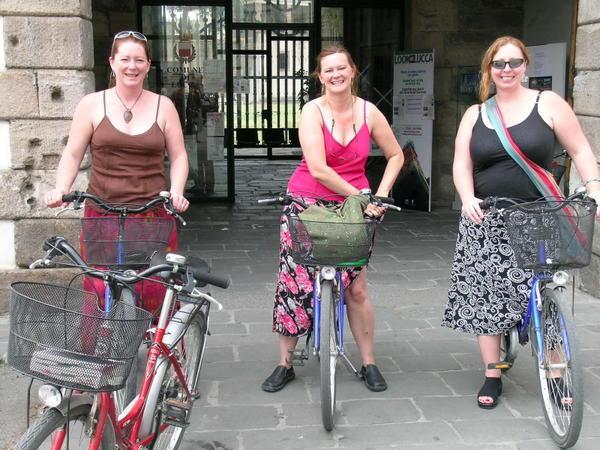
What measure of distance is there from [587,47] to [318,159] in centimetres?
312

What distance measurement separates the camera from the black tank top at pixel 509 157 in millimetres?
3479

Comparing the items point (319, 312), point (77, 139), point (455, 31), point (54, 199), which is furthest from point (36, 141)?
point (455, 31)

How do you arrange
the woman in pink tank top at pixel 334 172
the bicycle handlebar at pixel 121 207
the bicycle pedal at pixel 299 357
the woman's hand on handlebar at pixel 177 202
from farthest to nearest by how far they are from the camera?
the bicycle pedal at pixel 299 357
the woman in pink tank top at pixel 334 172
the woman's hand on handlebar at pixel 177 202
the bicycle handlebar at pixel 121 207

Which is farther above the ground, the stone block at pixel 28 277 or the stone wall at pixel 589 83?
the stone wall at pixel 589 83

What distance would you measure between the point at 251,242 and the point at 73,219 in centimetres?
272

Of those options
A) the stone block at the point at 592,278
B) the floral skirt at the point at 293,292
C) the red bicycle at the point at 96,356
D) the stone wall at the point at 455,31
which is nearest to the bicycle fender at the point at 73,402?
the red bicycle at the point at 96,356

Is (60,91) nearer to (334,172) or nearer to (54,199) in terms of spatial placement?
(54,199)

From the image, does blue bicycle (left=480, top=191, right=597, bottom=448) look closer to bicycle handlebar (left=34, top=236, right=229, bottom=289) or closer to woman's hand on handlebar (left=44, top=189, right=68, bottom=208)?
bicycle handlebar (left=34, top=236, right=229, bottom=289)

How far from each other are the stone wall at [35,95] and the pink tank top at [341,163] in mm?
2088

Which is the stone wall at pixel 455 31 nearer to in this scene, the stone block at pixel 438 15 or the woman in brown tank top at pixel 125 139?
the stone block at pixel 438 15

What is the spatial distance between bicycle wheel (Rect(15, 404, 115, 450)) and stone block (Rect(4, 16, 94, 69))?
3.26m

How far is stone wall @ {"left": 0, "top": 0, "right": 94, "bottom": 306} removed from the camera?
4996mm

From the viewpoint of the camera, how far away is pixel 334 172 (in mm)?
3602

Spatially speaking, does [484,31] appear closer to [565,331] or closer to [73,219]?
[73,219]
